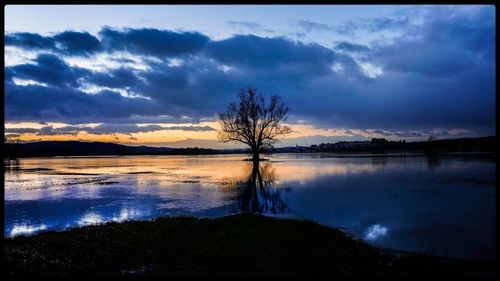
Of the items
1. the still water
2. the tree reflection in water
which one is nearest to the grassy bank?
the still water

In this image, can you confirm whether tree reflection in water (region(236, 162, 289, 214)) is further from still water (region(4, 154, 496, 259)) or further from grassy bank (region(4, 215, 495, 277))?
grassy bank (region(4, 215, 495, 277))

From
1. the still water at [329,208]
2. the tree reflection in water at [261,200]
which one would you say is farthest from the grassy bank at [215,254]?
the tree reflection in water at [261,200]

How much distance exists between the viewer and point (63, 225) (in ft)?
62.1

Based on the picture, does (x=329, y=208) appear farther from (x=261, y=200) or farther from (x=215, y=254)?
(x=215, y=254)

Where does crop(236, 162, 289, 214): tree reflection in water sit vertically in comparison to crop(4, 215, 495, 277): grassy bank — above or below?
below

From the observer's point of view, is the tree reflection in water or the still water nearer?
the still water

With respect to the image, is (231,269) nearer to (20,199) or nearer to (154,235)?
(154,235)

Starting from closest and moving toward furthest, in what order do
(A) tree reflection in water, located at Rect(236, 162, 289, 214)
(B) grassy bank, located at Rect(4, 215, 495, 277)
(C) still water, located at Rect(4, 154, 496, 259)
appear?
1. (B) grassy bank, located at Rect(4, 215, 495, 277)
2. (C) still water, located at Rect(4, 154, 496, 259)
3. (A) tree reflection in water, located at Rect(236, 162, 289, 214)

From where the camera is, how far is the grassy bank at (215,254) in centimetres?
1088

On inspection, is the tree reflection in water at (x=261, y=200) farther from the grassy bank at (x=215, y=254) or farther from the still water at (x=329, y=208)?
the grassy bank at (x=215, y=254)

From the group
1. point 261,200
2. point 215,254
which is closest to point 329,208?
point 261,200

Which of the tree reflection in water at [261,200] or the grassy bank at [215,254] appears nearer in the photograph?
the grassy bank at [215,254]

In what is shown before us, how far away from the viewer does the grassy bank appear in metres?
10.9
